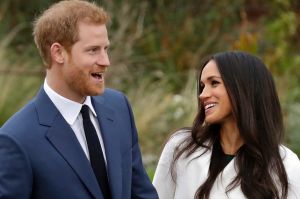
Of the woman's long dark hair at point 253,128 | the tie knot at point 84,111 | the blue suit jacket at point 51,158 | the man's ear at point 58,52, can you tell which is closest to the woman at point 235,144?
the woman's long dark hair at point 253,128

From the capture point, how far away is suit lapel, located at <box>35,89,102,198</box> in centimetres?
418

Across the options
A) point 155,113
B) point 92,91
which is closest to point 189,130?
point 92,91

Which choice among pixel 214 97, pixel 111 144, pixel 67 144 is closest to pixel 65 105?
pixel 67 144

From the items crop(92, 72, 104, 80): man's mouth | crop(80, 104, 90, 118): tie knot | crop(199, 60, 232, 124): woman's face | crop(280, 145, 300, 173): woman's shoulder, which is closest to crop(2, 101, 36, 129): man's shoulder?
crop(80, 104, 90, 118): tie knot

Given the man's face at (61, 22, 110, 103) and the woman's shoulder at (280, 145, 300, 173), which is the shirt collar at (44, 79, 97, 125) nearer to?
the man's face at (61, 22, 110, 103)

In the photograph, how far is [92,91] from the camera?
13.6 ft

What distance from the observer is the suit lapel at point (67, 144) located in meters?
4.18

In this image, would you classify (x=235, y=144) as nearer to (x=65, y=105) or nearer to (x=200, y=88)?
(x=200, y=88)

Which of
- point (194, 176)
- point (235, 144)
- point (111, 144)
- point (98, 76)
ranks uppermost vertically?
point (98, 76)

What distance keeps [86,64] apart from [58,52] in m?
0.14

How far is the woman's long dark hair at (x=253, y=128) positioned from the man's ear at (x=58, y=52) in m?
0.94

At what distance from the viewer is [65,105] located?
4266 mm

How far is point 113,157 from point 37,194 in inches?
16.5

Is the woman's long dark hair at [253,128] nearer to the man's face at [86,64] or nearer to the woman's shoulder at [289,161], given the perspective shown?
the woman's shoulder at [289,161]
